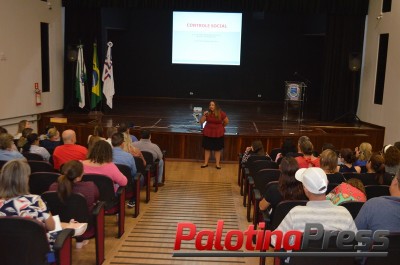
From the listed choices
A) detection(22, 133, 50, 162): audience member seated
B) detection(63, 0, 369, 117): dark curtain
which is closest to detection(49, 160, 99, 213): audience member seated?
detection(22, 133, 50, 162): audience member seated

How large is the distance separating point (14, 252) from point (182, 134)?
6.64m

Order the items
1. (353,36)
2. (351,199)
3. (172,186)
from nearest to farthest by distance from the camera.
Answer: (351,199) < (172,186) < (353,36)

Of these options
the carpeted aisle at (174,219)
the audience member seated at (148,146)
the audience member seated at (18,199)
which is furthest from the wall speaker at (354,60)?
the audience member seated at (18,199)

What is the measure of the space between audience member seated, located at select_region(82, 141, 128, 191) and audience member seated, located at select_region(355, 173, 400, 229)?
8.29ft

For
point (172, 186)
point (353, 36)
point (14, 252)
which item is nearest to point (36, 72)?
point (172, 186)

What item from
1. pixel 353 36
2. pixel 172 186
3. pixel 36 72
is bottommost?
pixel 172 186

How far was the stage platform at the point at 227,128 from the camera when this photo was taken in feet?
31.0

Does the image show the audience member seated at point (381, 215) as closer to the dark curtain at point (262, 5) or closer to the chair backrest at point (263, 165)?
the chair backrest at point (263, 165)

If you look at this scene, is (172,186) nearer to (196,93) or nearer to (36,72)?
(36,72)

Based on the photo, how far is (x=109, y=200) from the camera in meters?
4.55

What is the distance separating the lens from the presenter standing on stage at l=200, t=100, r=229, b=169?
8492 mm

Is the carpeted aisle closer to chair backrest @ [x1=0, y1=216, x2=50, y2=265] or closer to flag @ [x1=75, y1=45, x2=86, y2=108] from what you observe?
chair backrest @ [x1=0, y1=216, x2=50, y2=265]

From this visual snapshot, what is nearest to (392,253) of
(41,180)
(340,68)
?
(41,180)

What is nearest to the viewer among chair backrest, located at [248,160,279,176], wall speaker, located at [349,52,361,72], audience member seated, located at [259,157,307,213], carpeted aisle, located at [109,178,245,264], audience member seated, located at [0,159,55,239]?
audience member seated, located at [0,159,55,239]
